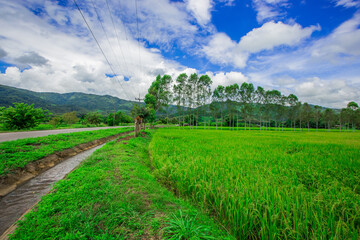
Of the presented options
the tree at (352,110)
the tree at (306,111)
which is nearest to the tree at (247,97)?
the tree at (306,111)

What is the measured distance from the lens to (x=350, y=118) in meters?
49.7

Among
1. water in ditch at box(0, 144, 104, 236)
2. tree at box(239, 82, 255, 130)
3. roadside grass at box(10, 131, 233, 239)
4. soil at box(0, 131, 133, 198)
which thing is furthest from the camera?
tree at box(239, 82, 255, 130)

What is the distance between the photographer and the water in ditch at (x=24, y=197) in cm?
298

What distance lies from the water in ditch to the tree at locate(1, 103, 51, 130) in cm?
1658

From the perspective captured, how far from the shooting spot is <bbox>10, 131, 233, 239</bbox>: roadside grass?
207cm

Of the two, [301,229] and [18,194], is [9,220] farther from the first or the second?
[301,229]

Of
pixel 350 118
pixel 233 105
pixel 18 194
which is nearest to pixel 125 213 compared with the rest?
pixel 18 194

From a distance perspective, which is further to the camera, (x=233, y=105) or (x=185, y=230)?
(x=233, y=105)

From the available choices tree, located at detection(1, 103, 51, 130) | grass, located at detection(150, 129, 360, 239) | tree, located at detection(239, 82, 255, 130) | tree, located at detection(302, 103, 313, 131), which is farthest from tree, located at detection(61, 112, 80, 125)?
tree, located at detection(302, 103, 313, 131)

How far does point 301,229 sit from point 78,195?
4443 mm

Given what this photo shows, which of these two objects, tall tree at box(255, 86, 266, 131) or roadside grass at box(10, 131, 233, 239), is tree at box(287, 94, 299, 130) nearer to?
tall tree at box(255, 86, 266, 131)

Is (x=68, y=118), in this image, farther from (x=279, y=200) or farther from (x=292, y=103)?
(x=292, y=103)

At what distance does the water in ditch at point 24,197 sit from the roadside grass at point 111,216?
72 centimetres

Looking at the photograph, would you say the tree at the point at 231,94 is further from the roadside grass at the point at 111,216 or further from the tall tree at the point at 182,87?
the roadside grass at the point at 111,216
